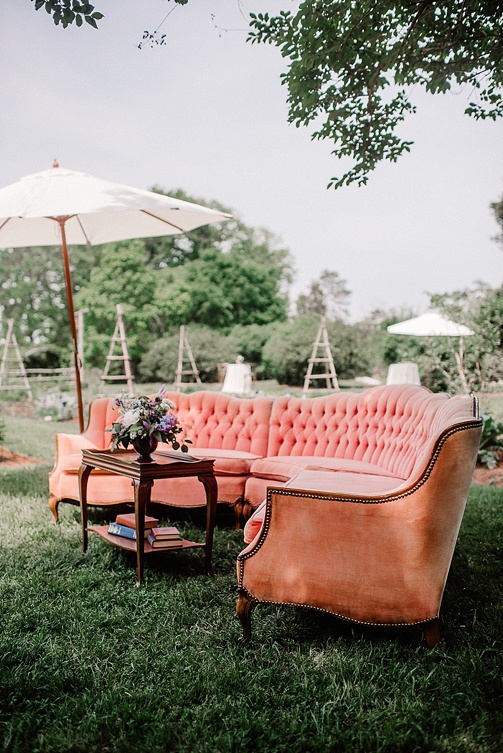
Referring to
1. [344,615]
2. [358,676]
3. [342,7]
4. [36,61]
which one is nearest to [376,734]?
[358,676]

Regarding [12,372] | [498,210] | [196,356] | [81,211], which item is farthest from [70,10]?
[196,356]

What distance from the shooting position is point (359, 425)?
4.74 metres

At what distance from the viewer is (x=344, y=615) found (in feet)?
8.22

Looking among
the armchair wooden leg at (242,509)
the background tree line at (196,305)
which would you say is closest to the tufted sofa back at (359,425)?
the armchair wooden leg at (242,509)

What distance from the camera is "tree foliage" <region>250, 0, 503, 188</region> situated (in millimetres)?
4172

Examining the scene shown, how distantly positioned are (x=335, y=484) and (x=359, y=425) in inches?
60.2

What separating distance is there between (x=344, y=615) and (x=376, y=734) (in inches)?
24.4

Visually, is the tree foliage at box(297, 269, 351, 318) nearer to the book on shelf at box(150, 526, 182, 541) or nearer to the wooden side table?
the wooden side table

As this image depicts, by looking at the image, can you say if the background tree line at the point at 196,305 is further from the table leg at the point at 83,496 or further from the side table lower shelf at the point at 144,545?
the side table lower shelf at the point at 144,545

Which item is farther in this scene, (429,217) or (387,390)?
(429,217)

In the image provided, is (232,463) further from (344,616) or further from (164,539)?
(344,616)

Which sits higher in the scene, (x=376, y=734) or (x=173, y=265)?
(x=173, y=265)

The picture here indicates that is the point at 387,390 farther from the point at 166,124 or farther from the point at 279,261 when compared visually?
the point at 279,261

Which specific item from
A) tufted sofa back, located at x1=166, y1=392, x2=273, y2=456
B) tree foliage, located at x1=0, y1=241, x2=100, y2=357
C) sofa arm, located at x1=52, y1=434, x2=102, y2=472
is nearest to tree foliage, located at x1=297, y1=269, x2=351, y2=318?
tree foliage, located at x1=0, y1=241, x2=100, y2=357
